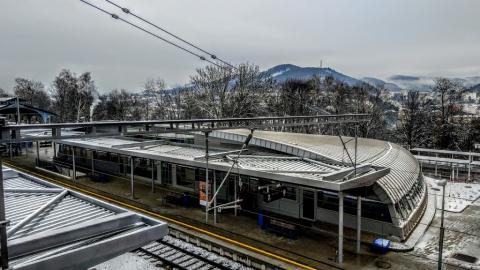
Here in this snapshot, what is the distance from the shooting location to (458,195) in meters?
24.6

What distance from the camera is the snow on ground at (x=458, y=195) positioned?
2202cm

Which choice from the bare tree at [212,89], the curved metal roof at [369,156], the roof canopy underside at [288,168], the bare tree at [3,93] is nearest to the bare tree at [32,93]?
the bare tree at [3,93]

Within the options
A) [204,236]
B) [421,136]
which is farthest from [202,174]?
[421,136]

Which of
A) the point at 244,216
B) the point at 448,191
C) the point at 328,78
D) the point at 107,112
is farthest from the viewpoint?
the point at 107,112

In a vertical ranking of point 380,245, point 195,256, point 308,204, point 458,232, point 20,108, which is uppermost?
point 20,108

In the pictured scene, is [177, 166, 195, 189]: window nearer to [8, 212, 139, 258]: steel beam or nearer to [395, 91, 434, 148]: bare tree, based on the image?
[8, 212, 139, 258]: steel beam

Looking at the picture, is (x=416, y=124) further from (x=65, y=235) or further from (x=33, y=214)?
(x=65, y=235)

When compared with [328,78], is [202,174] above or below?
below

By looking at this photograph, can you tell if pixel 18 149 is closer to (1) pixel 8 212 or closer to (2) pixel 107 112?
(2) pixel 107 112

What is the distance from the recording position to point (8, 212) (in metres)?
8.72

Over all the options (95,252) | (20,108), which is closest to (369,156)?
(95,252)

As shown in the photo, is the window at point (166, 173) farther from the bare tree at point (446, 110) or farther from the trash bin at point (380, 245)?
the bare tree at point (446, 110)

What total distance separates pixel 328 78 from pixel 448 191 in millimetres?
32815

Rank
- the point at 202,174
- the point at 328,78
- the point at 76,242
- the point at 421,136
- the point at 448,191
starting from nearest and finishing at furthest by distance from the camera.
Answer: the point at 76,242
the point at 202,174
the point at 448,191
the point at 421,136
the point at 328,78
